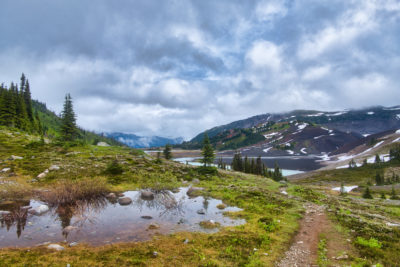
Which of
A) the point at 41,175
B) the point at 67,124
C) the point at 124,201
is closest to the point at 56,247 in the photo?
the point at 124,201

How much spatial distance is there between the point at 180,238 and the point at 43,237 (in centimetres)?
771

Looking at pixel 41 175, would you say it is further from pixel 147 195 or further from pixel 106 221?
pixel 106 221

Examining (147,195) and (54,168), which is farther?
(54,168)

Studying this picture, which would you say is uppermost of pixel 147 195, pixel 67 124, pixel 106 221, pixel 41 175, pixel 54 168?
pixel 67 124

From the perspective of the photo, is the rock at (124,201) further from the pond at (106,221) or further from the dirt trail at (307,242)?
the dirt trail at (307,242)

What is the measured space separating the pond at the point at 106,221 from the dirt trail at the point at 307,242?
14.4 ft

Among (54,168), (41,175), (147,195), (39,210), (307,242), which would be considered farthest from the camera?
(54,168)

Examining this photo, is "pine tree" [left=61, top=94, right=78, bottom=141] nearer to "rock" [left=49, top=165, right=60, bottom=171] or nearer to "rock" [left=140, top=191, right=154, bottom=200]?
"rock" [left=49, top=165, right=60, bottom=171]

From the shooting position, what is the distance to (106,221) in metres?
13.9

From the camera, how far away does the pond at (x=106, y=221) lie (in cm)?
1130

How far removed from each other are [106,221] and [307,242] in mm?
13341

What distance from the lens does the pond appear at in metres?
11.3

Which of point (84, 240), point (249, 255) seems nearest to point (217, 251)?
point (249, 255)

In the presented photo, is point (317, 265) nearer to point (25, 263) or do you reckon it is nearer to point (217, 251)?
point (217, 251)
